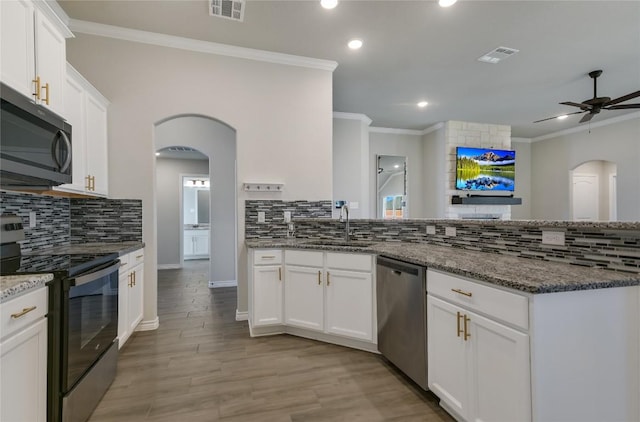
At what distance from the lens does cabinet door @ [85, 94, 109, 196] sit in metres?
2.71

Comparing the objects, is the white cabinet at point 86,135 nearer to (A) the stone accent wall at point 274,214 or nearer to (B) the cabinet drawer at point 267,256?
(A) the stone accent wall at point 274,214

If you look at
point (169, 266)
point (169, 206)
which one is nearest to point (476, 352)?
point (169, 266)

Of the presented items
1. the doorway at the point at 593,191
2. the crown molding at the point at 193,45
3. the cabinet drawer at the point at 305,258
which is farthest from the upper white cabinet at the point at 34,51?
the doorway at the point at 593,191

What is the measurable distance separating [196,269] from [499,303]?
20.8 ft

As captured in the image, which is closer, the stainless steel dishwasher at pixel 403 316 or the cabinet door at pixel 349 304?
the stainless steel dishwasher at pixel 403 316

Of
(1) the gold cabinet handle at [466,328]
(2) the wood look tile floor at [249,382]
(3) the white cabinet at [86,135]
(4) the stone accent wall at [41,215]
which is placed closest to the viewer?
(1) the gold cabinet handle at [466,328]

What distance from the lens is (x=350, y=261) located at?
8.80ft

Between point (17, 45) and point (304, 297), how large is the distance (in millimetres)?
2561

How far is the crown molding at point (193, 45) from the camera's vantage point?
3049 mm

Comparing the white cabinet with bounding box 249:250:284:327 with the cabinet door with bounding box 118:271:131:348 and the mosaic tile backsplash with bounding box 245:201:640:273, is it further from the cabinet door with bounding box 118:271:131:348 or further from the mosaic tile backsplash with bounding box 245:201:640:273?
the cabinet door with bounding box 118:271:131:348

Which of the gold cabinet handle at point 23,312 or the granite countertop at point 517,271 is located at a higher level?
the granite countertop at point 517,271

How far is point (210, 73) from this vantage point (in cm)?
342

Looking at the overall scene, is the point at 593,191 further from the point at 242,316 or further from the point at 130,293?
the point at 130,293

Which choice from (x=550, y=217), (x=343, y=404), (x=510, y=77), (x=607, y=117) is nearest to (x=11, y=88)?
(x=343, y=404)
